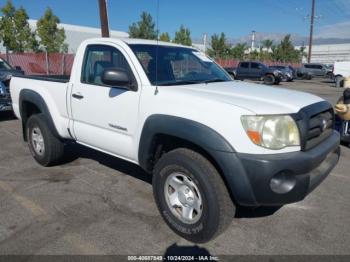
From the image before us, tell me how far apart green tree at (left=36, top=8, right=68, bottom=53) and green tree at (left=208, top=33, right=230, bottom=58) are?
23362 millimetres

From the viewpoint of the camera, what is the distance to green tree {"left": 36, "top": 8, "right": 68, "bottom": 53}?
3194cm

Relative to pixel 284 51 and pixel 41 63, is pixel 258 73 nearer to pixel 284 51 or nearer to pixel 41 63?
pixel 41 63

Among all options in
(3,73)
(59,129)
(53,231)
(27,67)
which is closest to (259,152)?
(53,231)

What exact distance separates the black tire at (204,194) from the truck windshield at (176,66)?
916 mm

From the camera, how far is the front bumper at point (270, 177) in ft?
9.49

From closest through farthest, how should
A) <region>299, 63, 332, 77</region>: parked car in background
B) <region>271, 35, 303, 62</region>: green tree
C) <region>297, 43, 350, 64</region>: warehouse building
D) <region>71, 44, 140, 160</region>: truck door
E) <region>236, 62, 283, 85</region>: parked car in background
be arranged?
1. <region>71, 44, 140, 160</region>: truck door
2. <region>236, 62, 283, 85</region>: parked car in background
3. <region>299, 63, 332, 77</region>: parked car in background
4. <region>271, 35, 303, 62</region>: green tree
5. <region>297, 43, 350, 64</region>: warehouse building

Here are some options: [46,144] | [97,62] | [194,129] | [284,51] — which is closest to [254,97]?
[194,129]

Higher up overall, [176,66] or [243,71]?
[176,66]

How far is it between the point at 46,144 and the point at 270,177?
3449 millimetres

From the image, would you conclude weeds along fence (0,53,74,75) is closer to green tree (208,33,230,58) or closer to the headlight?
the headlight

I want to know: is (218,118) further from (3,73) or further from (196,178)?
(3,73)

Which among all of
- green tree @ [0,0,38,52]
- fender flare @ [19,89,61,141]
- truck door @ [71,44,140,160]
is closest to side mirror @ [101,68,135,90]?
truck door @ [71,44,140,160]

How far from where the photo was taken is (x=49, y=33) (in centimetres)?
3234

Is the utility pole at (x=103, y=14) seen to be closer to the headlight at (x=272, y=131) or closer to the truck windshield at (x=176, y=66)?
the truck windshield at (x=176, y=66)
